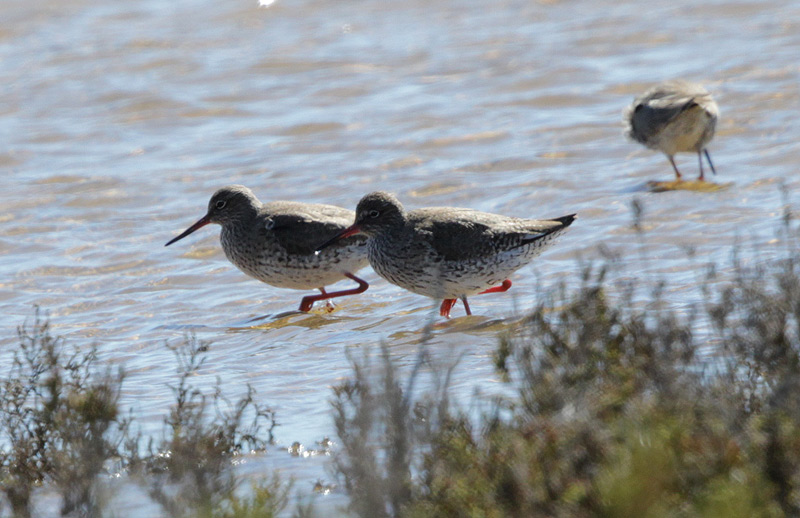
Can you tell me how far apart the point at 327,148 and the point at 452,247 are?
19.7ft

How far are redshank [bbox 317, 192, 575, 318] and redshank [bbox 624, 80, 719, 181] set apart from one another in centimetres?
390

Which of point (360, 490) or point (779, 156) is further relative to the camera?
point (779, 156)

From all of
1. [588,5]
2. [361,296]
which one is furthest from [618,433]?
[588,5]

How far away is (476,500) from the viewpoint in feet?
13.0

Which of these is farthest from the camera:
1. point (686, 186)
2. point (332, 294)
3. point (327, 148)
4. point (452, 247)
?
point (327, 148)

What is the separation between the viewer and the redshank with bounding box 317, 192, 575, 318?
7828 mm

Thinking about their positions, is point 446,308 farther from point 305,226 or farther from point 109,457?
point 109,457

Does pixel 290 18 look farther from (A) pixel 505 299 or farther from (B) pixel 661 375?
(B) pixel 661 375

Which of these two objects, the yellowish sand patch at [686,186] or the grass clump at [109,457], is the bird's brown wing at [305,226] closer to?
the grass clump at [109,457]

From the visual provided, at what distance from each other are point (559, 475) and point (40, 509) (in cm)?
242

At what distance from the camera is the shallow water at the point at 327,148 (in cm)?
834

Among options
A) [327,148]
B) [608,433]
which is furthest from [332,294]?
[608,433]

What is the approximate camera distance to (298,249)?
8797 mm

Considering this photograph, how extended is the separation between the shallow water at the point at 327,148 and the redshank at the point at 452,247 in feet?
0.89
